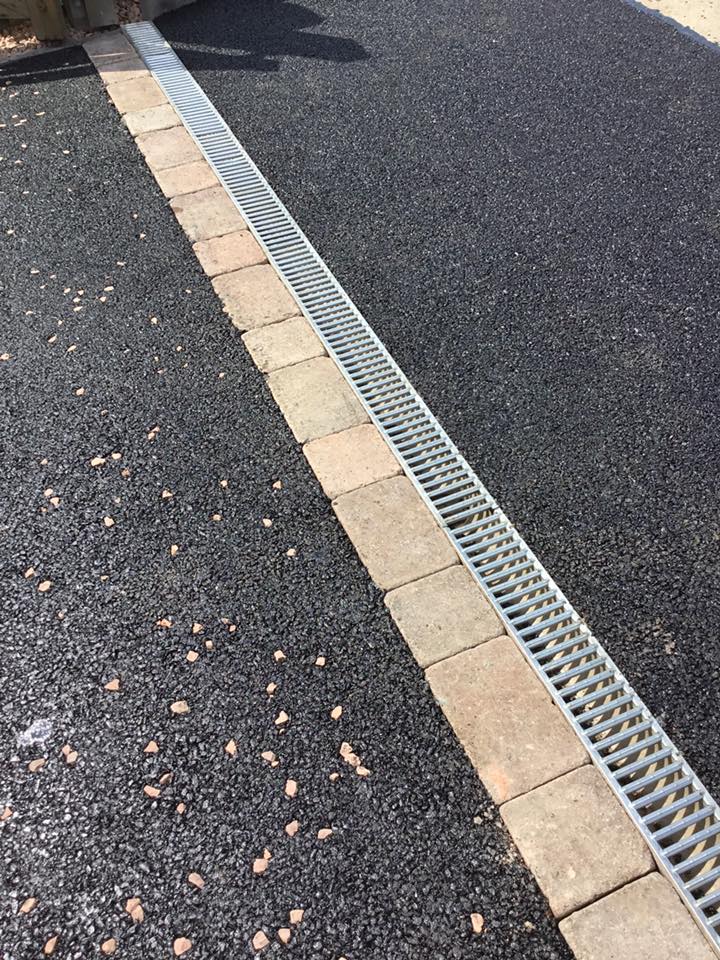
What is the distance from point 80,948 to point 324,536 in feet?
4.64

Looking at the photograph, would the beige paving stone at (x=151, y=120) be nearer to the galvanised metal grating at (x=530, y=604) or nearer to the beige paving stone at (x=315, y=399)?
the galvanised metal grating at (x=530, y=604)

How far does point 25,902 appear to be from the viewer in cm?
204

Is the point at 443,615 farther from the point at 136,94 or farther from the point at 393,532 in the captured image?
the point at 136,94

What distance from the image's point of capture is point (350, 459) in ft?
10.2

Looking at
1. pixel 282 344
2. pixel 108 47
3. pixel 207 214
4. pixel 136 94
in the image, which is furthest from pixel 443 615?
pixel 108 47

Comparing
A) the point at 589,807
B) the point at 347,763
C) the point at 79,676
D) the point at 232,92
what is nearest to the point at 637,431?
the point at 589,807

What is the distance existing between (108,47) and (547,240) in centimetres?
353

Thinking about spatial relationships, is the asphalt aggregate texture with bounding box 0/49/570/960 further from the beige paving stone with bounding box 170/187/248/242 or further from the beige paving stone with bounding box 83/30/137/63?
the beige paving stone with bounding box 83/30/137/63

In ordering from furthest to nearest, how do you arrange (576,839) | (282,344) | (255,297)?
1. (255,297)
2. (282,344)
3. (576,839)

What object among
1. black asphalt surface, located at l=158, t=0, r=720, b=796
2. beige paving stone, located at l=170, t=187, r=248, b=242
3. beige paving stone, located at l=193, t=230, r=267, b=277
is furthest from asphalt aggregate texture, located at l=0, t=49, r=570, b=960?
black asphalt surface, located at l=158, t=0, r=720, b=796

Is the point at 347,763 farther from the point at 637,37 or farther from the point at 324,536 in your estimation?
the point at 637,37

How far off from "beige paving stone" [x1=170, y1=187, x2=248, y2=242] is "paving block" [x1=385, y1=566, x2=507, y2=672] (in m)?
2.33

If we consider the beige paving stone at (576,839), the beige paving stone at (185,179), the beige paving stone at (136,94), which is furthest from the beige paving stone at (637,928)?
the beige paving stone at (136,94)

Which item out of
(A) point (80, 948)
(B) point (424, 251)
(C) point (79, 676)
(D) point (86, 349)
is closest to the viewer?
(A) point (80, 948)
